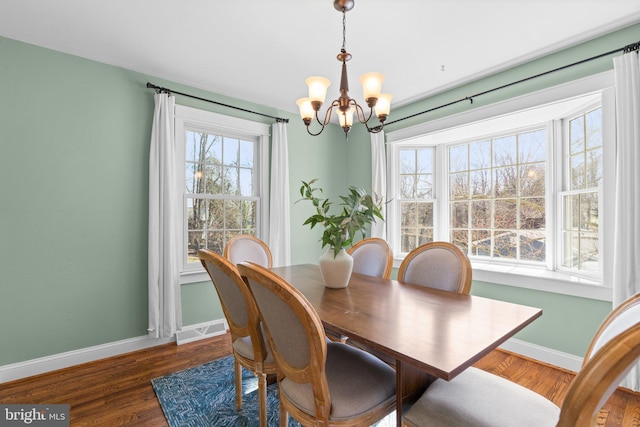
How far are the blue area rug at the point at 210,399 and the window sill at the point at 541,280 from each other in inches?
66.9

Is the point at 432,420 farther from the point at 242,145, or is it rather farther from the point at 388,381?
the point at 242,145

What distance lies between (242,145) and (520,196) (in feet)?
10.3

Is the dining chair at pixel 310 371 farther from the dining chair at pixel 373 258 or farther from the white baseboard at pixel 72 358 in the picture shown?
the white baseboard at pixel 72 358

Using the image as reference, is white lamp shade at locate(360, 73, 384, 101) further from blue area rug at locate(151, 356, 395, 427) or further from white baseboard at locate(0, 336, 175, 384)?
white baseboard at locate(0, 336, 175, 384)

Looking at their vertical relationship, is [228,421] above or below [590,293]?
below

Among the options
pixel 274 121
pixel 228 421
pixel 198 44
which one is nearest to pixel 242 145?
pixel 274 121

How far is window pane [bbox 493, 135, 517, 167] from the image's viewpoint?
3196 millimetres

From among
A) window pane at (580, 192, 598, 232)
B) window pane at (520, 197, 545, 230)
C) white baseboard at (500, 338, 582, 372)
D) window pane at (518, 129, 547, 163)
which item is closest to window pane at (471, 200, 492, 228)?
window pane at (520, 197, 545, 230)

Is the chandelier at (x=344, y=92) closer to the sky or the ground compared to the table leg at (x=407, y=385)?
closer to the sky

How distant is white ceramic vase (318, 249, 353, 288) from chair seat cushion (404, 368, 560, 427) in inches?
29.7

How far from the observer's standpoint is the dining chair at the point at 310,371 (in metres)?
1.03

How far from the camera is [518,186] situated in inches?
123

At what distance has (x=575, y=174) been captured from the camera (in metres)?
2.68

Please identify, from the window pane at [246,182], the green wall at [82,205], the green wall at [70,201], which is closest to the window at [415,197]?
the green wall at [82,205]
